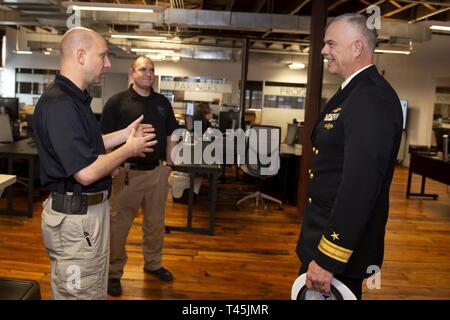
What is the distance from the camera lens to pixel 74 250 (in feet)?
6.84

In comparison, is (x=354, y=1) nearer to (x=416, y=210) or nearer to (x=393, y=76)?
(x=416, y=210)

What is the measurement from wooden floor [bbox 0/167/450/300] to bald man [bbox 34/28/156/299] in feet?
4.14

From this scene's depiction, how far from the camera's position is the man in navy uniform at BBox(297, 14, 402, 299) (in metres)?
1.56

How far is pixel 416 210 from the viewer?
6.86 m

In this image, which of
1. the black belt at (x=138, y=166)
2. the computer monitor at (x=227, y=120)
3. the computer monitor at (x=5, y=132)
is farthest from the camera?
the computer monitor at (x=227, y=120)

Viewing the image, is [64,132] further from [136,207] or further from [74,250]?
[136,207]

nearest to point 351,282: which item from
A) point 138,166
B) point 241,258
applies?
point 138,166

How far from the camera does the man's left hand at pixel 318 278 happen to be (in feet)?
5.48

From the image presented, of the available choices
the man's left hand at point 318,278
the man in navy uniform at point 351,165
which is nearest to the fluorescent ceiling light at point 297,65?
the man in navy uniform at point 351,165

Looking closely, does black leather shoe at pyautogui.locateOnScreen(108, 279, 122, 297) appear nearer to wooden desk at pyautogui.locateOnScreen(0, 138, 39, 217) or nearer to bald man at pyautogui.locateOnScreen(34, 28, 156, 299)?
bald man at pyautogui.locateOnScreen(34, 28, 156, 299)

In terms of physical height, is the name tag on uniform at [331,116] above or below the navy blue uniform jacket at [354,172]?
above

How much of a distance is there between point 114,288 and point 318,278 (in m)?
2.04

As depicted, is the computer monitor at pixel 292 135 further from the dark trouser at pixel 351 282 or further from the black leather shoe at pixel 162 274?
the dark trouser at pixel 351 282

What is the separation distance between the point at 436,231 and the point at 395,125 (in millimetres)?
4706
